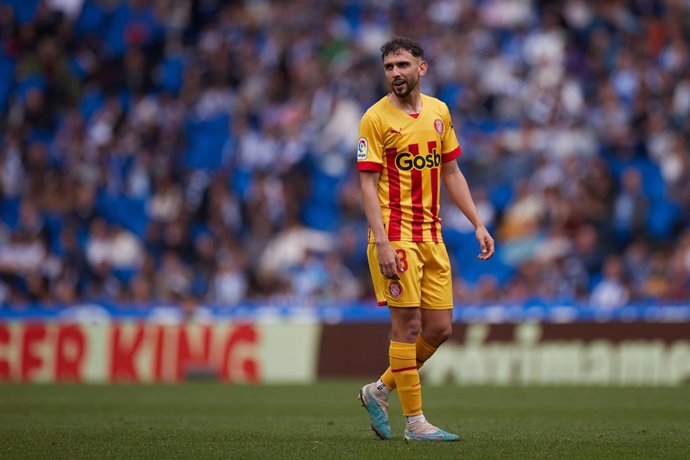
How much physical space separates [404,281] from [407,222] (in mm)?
419

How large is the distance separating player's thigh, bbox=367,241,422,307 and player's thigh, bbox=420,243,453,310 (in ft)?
0.32

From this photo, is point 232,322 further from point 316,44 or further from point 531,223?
point 316,44

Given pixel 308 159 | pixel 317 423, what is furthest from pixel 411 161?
pixel 308 159

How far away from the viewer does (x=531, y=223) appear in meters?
18.6

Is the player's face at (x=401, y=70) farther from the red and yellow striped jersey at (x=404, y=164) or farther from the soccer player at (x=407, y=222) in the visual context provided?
the red and yellow striped jersey at (x=404, y=164)

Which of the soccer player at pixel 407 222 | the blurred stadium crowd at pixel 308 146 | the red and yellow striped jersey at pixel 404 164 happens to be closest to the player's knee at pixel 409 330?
the soccer player at pixel 407 222

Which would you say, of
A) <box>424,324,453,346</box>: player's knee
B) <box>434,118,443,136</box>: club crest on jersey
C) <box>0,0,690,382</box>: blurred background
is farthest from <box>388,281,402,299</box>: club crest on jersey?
<box>0,0,690,382</box>: blurred background

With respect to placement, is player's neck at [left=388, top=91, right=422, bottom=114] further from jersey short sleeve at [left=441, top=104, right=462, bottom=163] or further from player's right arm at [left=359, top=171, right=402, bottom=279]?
player's right arm at [left=359, top=171, right=402, bottom=279]

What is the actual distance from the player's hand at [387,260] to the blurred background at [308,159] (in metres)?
9.00

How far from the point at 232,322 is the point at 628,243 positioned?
19.7 ft

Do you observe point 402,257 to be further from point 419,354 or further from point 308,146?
point 308,146

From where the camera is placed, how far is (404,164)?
815 cm

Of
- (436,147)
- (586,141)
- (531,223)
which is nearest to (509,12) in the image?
(586,141)

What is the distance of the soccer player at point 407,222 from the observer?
→ 314 inches
